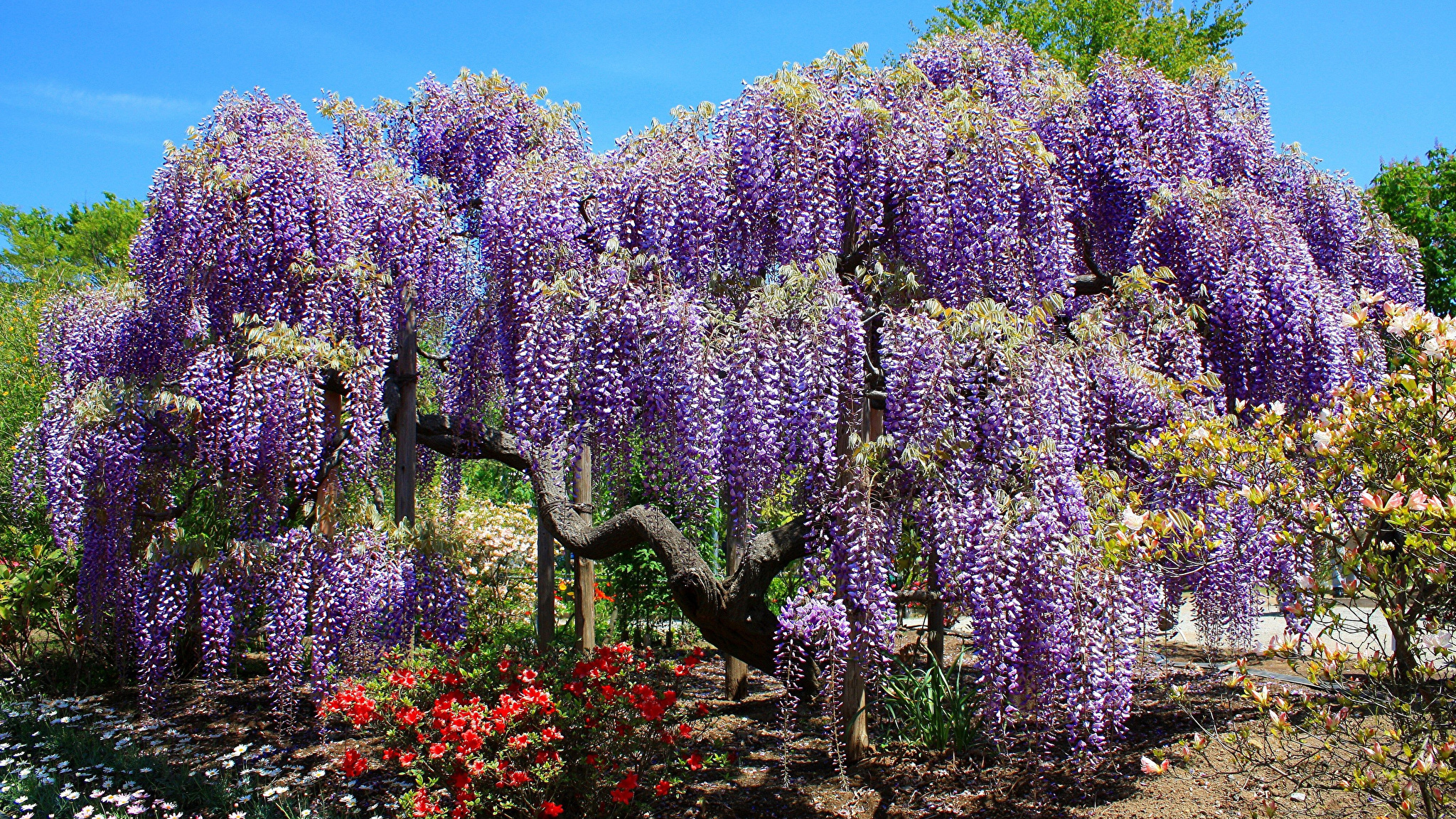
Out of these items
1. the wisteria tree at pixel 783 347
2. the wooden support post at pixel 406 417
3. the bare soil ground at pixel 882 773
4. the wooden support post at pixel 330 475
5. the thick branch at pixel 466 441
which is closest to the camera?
the wisteria tree at pixel 783 347

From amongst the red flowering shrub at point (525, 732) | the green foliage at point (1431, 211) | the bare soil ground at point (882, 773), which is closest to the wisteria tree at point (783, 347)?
the bare soil ground at point (882, 773)

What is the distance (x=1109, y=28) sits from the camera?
16.4 meters

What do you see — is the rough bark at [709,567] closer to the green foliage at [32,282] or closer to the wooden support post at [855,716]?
the wooden support post at [855,716]

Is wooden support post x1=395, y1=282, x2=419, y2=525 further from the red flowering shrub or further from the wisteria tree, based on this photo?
the red flowering shrub

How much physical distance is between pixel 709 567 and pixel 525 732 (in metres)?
1.69

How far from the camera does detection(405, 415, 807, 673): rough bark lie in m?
5.34

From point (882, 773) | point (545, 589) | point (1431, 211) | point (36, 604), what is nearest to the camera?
point (882, 773)

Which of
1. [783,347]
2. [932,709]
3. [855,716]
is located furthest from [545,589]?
[783,347]

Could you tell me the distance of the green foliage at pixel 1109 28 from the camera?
16031 mm

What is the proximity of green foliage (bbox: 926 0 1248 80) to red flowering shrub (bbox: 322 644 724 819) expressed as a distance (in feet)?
50.0

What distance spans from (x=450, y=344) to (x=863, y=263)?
3.28 meters

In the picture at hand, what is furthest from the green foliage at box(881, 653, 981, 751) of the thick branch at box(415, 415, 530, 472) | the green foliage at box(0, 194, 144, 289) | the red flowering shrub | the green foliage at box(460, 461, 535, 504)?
the green foliage at box(0, 194, 144, 289)

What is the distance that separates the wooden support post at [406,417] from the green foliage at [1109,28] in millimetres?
13979

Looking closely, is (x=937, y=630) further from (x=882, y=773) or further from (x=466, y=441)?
(x=466, y=441)
